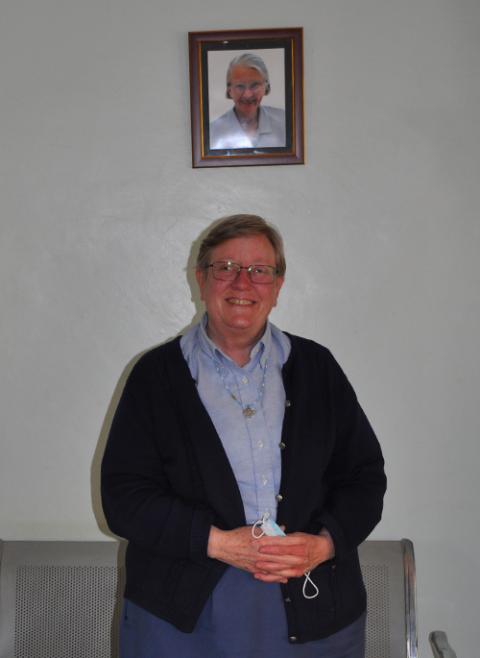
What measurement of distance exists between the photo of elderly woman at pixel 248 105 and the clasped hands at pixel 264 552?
122cm

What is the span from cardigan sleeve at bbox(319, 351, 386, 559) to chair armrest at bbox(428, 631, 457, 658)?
2.43ft

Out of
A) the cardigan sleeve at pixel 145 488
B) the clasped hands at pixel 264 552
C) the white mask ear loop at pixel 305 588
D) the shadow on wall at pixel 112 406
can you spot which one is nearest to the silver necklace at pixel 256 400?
the cardigan sleeve at pixel 145 488

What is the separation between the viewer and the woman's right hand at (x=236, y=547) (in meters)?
1.43

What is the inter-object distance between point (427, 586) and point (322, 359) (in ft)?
3.37

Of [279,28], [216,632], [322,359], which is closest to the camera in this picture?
[216,632]

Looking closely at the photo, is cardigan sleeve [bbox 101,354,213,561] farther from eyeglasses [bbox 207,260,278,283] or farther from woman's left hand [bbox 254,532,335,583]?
eyeglasses [bbox 207,260,278,283]

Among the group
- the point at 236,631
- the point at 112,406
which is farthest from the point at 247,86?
the point at 236,631

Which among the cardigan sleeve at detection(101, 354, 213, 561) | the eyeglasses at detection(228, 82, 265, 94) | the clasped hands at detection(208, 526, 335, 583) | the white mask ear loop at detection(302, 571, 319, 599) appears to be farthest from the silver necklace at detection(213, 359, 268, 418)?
the eyeglasses at detection(228, 82, 265, 94)

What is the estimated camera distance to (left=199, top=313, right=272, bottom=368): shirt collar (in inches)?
63.2

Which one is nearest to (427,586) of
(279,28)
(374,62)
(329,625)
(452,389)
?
(452,389)

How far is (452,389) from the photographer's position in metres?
2.26

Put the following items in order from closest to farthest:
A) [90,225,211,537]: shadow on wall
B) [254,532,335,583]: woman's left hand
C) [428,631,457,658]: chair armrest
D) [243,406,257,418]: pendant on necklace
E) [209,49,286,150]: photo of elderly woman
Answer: [254,532,335,583]: woman's left hand
[243,406,257,418]: pendant on necklace
[428,631,457,658]: chair armrest
[209,49,286,150]: photo of elderly woman
[90,225,211,537]: shadow on wall

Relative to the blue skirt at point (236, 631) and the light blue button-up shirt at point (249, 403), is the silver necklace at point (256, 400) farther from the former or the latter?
the blue skirt at point (236, 631)

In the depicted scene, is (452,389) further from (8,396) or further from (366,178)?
(8,396)
